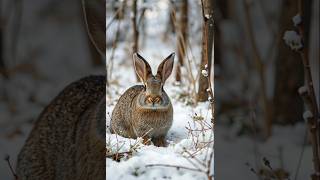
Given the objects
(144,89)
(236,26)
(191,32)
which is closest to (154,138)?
(144,89)

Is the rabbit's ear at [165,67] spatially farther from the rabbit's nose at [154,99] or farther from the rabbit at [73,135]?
the rabbit at [73,135]

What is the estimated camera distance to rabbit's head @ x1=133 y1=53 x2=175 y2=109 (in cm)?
233

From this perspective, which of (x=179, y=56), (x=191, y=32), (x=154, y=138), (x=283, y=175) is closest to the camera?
(x=283, y=175)

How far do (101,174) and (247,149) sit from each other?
22.1 inches

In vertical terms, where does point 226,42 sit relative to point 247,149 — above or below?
above

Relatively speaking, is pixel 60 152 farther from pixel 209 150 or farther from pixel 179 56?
pixel 179 56

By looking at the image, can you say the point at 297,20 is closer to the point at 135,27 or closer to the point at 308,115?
the point at 308,115

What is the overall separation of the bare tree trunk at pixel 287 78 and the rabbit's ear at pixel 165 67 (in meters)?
0.51

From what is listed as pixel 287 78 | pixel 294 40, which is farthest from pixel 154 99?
pixel 294 40

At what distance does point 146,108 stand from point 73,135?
1.75ft

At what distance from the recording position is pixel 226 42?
80.6 inches

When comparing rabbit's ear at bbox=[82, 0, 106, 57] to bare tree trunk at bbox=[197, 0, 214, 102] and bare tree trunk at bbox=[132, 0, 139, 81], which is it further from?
bare tree trunk at bbox=[132, 0, 139, 81]

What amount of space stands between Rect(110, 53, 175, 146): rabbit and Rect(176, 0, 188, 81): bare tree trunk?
462 millimetres

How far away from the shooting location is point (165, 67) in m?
2.34
